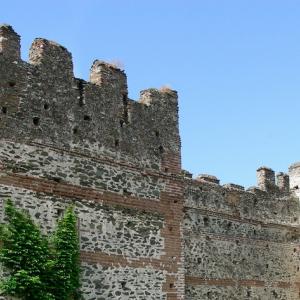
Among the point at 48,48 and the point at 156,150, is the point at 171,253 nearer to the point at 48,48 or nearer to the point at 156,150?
the point at 156,150

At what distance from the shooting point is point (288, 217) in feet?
98.3

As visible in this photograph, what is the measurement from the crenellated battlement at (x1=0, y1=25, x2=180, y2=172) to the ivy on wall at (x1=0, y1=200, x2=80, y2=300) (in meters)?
2.18

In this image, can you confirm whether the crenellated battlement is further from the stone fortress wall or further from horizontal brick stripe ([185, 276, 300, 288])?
horizontal brick stripe ([185, 276, 300, 288])

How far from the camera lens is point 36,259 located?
14641 millimetres

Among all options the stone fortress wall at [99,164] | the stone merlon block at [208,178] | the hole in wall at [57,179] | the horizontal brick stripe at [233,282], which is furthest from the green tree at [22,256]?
the stone merlon block at [208,178]

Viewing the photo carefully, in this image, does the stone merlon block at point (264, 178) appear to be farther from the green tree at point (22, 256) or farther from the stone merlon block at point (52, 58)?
the green tree at point (22, 256)

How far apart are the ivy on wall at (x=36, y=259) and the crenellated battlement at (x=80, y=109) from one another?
2.18 metres

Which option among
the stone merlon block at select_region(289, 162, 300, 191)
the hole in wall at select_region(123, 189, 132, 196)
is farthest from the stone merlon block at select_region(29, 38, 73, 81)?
the stone merlon block at select_region(289, 162, 300, 191)

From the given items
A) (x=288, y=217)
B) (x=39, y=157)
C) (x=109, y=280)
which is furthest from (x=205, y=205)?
(x=39, y=157)

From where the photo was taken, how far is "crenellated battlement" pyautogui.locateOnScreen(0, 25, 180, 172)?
15.7m

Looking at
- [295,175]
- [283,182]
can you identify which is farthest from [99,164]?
[295,175]

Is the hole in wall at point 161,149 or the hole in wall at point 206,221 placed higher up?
the hole in wall at point 161,149

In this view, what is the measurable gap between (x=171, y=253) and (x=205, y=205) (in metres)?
7.71

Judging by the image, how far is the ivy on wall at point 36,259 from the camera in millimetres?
14312
